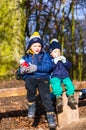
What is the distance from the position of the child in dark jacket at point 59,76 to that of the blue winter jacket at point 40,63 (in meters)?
0.21

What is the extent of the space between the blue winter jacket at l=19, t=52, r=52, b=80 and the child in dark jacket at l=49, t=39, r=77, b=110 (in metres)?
0.21

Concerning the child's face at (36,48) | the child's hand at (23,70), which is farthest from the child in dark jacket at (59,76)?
the child's hand at (23,70)

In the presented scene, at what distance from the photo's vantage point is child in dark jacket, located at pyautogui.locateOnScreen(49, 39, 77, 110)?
283 inches

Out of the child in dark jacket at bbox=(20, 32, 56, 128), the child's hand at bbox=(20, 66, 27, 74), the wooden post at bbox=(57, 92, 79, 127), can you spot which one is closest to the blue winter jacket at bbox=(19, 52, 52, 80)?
the child in dark jacket at bbox=(20, 32, 56, 128)

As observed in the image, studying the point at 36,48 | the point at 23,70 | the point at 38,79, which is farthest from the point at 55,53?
the point at 23,70

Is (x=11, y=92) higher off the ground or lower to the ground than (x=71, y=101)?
higher

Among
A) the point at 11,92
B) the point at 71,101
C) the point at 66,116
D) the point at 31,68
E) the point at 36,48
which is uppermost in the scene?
the point at 36,48

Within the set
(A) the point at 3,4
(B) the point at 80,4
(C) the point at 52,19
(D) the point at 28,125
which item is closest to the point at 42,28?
(C) the point at 52,19

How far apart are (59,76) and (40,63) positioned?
50cm

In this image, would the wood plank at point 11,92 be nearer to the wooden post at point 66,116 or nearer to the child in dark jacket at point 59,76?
the child in dark jacket at point 59,76

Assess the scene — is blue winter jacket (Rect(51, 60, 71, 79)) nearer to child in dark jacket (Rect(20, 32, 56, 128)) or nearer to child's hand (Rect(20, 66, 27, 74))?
child in dark jacket (Rect(20, 32, 56, 128))

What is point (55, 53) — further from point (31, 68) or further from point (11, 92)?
point (11, 92)

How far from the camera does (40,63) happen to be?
695 centimetres

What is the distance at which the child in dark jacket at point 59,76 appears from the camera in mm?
7188
